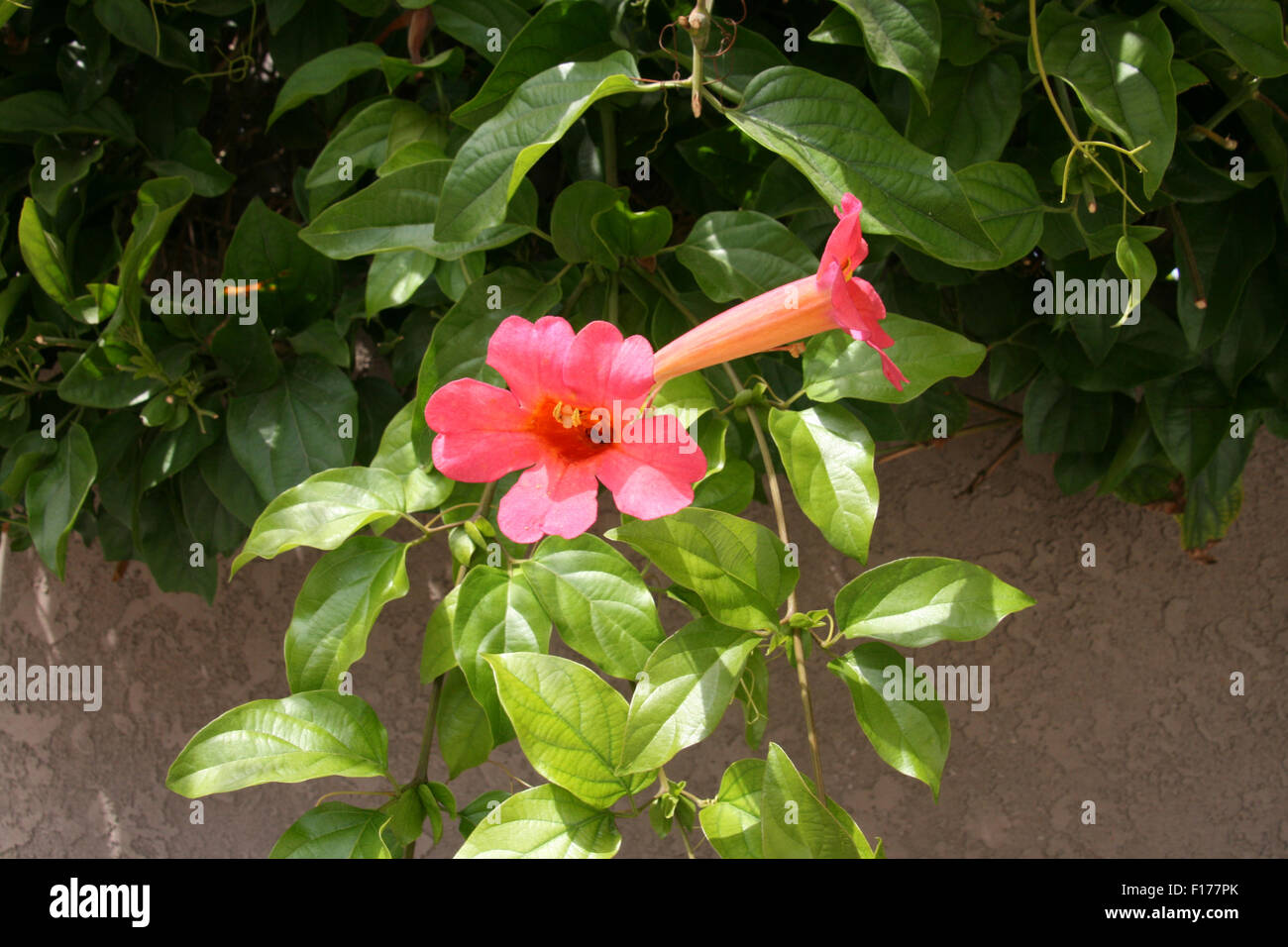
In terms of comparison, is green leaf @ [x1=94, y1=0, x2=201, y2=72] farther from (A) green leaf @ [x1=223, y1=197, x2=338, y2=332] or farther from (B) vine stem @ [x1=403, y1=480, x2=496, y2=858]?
(B) vine stem @ [x1=403, y1=480, x2=496, y2=858]

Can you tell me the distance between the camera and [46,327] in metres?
0.83

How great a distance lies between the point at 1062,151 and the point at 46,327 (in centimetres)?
87

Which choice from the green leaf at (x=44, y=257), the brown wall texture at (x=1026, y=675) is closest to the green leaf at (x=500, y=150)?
the green leaf at (x=44, y=257)

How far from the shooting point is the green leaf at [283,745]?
57 centimetres

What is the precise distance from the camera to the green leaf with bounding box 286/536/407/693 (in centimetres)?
62

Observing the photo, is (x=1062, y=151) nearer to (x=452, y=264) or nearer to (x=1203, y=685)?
(x=452, y=264)

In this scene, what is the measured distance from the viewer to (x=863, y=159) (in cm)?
56

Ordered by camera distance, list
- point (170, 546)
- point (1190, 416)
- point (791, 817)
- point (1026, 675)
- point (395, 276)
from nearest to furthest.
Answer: point (791, 817) < point (395, 276) < point (1190, 416) < point (170, 546) < point (1026, 675)

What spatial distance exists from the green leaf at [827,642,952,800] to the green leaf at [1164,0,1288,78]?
17.5 inches

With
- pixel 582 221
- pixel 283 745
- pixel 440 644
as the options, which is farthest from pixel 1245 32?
pixel 283 745

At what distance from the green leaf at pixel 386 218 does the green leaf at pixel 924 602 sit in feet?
1.14

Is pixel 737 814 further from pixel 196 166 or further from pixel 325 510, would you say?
pixel 196 166

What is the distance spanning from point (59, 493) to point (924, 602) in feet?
2.40

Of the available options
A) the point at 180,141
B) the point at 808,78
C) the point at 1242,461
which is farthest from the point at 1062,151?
the point at 180,141
